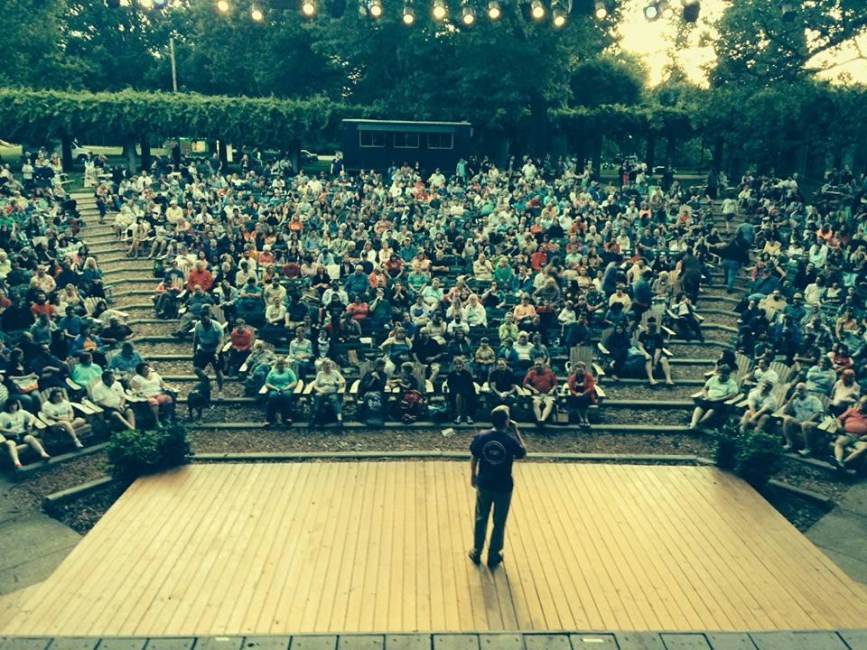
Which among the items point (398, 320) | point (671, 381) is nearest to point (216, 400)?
point (398, 320)

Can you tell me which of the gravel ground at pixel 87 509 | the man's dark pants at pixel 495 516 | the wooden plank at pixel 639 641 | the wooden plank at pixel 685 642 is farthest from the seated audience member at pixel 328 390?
the wooden plank at pixel 685 642

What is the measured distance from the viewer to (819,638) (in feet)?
19.2

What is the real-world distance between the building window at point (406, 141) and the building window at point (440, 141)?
23.2 inches

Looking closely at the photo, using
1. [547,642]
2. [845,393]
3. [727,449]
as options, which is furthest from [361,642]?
[845,393]

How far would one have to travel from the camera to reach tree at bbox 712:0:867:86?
22.9 metres

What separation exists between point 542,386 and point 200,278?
326 inches

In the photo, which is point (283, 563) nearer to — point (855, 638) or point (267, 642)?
point (267, 642)

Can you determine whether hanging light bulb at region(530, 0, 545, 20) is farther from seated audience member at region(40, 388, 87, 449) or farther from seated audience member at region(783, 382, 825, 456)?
seated audience member at region(40, 388, 87, 449)

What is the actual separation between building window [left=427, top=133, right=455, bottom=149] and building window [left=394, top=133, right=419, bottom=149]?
589 millimetres

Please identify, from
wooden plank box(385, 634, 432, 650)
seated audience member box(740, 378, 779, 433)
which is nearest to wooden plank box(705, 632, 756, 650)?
wooden plank box(385, 634, 432, 650)

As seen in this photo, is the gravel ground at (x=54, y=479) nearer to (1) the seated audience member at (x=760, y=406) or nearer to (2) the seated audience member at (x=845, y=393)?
(1) the seated audience member at (x=760, y=406)

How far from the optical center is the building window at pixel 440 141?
31.8 meters

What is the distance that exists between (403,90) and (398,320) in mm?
23859

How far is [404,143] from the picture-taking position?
31672mm
